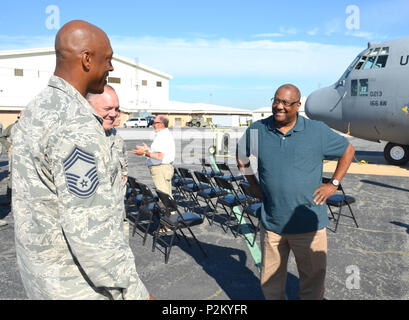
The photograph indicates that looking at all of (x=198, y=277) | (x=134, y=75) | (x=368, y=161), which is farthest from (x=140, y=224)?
(x=134, y=75)

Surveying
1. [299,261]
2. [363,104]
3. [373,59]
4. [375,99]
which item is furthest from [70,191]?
[373,59]

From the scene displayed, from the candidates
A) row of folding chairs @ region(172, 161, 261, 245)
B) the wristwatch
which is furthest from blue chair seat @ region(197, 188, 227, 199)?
the wristwatch

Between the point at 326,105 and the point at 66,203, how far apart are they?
41.2 feet

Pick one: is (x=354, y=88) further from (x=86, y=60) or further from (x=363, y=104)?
(x=86, y=60)

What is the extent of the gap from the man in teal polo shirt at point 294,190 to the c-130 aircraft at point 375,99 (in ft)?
30.6

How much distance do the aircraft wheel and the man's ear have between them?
13.6 meters

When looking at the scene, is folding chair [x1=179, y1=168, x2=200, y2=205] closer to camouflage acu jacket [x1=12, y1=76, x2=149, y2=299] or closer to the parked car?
camouflage acu jacket [x1=12, y1=76, x2=149, y2=299]

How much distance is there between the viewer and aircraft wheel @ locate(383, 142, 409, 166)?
12180mm

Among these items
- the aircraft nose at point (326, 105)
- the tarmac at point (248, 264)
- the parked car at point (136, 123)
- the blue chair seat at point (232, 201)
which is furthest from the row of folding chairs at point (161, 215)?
the parked car at point (136, 123)

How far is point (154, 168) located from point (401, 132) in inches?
371

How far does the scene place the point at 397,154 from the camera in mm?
12367

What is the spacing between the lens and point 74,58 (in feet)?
4.25

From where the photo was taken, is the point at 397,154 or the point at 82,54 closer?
the point at 82,54

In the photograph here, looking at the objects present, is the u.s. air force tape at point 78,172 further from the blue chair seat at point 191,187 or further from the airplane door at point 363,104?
the airplane door at point 363,104
